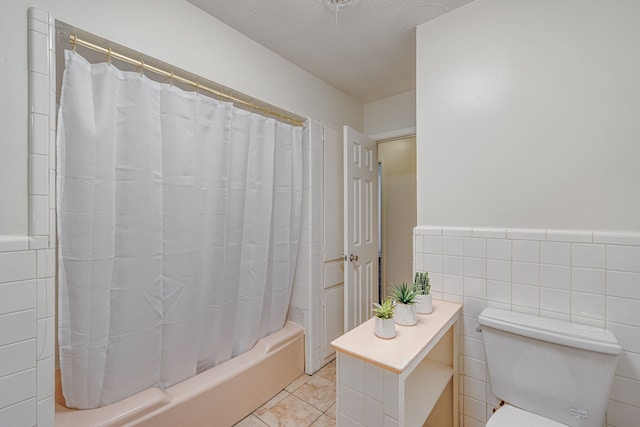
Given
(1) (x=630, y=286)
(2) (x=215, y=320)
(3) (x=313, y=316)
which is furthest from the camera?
(3) (x=313, y=316)

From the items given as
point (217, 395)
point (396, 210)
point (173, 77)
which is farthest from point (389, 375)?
point (396, 210)

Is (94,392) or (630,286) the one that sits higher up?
(630,286)

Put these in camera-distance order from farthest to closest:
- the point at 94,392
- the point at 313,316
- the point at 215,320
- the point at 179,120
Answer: the point at 313,316 → the point at 215,320 → the point at 179,120 → the point at 94,392

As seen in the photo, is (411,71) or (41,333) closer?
(41,333)

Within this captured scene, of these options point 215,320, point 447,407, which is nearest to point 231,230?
point 215,320

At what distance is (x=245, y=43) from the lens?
165cm

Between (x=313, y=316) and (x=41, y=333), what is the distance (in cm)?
148

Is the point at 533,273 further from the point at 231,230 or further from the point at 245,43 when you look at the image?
the point at 245,43

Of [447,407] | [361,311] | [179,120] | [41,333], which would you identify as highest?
[179,120]

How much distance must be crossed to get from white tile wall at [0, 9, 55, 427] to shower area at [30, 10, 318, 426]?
36 mm

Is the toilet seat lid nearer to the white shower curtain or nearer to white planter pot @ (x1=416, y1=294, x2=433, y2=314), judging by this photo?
white planter pot @ (x1=416, y1=294, x2=433, y2=314)

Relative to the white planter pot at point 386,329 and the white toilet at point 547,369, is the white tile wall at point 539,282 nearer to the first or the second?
the white toilet at point 547,369

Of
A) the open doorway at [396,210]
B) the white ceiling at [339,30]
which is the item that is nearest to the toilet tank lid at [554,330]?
the white ceiling at [339,30]

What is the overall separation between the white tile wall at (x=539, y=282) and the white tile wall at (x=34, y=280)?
66.7 inches
